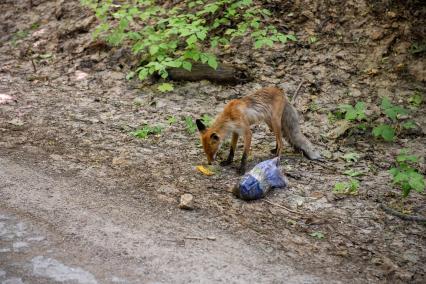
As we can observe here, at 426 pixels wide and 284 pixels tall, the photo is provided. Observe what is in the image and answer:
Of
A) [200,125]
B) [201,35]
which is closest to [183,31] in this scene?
[201,35]

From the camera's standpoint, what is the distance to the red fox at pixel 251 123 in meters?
7.05

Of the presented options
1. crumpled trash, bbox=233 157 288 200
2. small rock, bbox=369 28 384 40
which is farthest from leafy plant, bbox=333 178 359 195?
small rock, bbox=369 28 384 40

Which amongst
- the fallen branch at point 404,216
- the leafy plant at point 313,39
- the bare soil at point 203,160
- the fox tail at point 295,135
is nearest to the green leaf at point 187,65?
the bare soil at point 203,160

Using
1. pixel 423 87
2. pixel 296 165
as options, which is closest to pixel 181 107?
pixel 296 165

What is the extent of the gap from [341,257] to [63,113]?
20.7 feet

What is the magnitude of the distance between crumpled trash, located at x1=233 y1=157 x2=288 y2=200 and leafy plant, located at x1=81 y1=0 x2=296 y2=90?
3026 mm

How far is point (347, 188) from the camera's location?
21.1 ft

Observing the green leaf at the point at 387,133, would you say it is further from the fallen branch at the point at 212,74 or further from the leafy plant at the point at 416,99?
the fallen branch at the point at 212,74

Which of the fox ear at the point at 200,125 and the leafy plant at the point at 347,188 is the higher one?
the fox ear at the point at 200,125

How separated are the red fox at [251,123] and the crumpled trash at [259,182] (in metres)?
0.63

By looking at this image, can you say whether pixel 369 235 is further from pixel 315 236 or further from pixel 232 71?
pixel 232 71

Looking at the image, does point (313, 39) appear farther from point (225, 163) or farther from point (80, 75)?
point (80, 75)

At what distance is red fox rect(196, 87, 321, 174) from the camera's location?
7047 mm

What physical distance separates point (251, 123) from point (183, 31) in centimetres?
247
